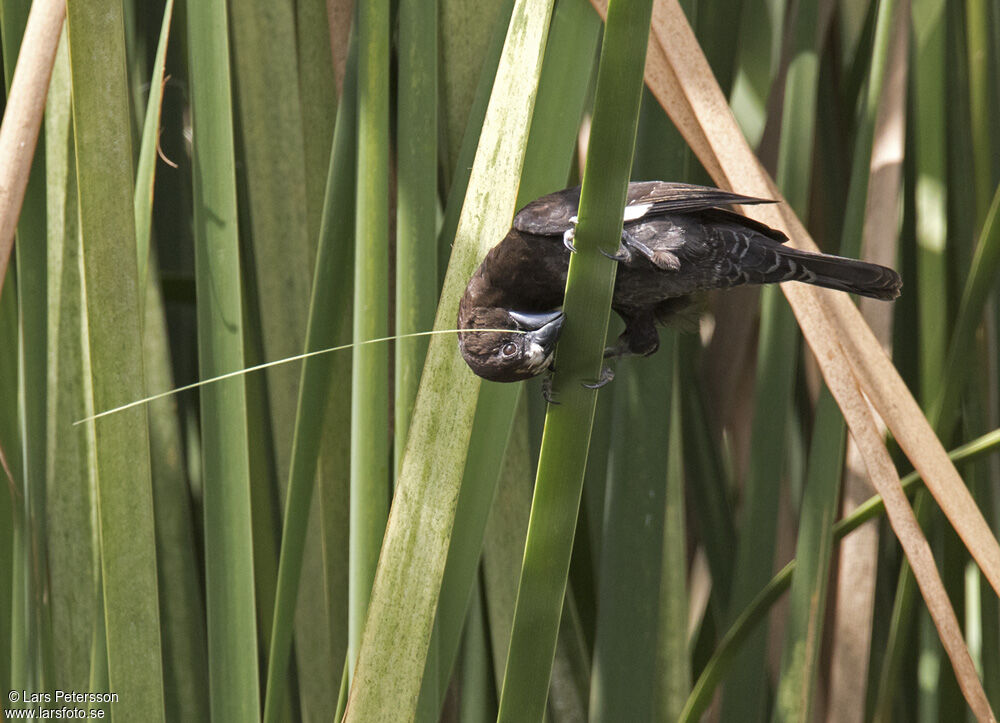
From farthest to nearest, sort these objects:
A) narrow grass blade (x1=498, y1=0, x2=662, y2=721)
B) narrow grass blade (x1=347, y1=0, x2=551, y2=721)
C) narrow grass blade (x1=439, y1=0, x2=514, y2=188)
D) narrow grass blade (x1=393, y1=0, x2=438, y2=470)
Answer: narrow grass blade (x1=439, y1=0, x2=514, y2=188) → narrow grass blade (x1=393, y1=0, x2=438, y2=470) → narrow grass blade (x1=347, y1=0, x2=551, y2=721) → narrow grass blade (x1=498, y1=0, x2=662, y2=721)

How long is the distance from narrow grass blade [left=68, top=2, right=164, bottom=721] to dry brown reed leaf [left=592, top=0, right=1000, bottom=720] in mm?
418

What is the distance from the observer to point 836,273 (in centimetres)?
74

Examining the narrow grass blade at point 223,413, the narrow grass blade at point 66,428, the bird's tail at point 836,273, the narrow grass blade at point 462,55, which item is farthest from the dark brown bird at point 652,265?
the narrow grass blade at point 66,428

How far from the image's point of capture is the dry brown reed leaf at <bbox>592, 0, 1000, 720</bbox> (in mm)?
664

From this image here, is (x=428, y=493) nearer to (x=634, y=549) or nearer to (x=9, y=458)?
(x=634, y=549)

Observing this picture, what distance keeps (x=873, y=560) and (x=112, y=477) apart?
2.51ft

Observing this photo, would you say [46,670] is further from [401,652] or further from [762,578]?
[762,578]

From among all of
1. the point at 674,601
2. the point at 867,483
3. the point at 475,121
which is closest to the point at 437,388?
the point at 475,121

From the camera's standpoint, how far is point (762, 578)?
32.6 inches

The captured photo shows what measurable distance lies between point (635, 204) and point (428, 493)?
0.36 m

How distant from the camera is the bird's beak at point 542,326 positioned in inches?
26.2

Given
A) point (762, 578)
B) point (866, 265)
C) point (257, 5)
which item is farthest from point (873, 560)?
point (257, 5)

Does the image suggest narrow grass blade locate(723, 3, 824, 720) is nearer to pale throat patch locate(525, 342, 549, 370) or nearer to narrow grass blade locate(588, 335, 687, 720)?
narrow grass blade locate(588, 335, 687, 720)

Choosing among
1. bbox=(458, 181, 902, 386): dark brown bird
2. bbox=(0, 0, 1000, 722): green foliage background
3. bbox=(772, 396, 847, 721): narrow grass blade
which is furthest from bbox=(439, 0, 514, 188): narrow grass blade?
bbox=(772, 396, 847, 721): narrow grass blade
